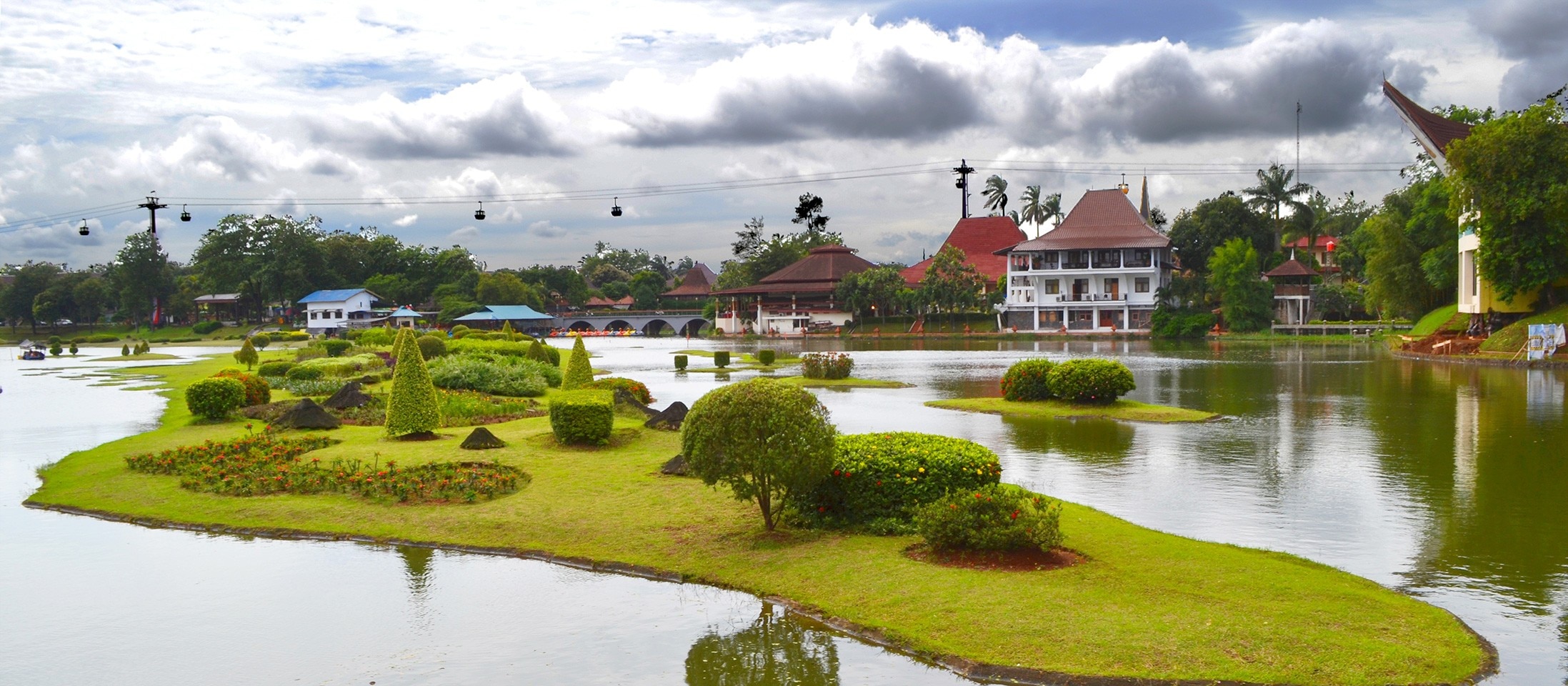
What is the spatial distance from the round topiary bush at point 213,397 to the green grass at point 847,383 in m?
16.1

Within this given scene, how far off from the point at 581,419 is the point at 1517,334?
1615 inches

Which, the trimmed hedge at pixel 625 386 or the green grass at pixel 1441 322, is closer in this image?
the trimmed hedge at pixel 625 386

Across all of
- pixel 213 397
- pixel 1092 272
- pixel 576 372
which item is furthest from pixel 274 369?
pixel 1092 272

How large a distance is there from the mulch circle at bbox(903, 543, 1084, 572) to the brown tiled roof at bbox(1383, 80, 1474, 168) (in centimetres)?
4694

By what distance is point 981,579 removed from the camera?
9992 millimetres

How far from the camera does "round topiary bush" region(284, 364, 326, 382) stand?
33.6m

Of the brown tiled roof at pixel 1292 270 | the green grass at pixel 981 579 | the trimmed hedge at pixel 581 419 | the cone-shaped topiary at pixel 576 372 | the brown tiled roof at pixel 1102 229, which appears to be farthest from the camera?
the brown tiled roof at pixel 1102 229

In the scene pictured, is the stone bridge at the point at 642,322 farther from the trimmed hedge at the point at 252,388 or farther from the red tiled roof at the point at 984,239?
the trimmed hedge at the point at 252,388

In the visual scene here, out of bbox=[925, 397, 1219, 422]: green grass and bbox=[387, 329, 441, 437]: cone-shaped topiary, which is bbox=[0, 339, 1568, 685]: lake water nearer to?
bbox=[925, 397, 1219, 422]: green grass

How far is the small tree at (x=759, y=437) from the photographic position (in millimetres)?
11062

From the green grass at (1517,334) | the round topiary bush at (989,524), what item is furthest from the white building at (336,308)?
the round topiary bush at (989,524)

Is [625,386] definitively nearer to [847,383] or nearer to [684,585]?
[847,383]

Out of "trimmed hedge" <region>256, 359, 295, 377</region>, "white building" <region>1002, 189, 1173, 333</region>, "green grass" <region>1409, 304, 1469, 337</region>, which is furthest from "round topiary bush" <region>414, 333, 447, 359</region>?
"white building" <region>1002, 189, 1173, 333</region>

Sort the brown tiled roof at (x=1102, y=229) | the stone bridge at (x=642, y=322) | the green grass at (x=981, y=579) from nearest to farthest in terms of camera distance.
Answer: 1. the green grass at (x=981, y=579)
2. the brown tiled roof at (x=1102, y=229)
3. the stone bridge at (x=642, y=322)
